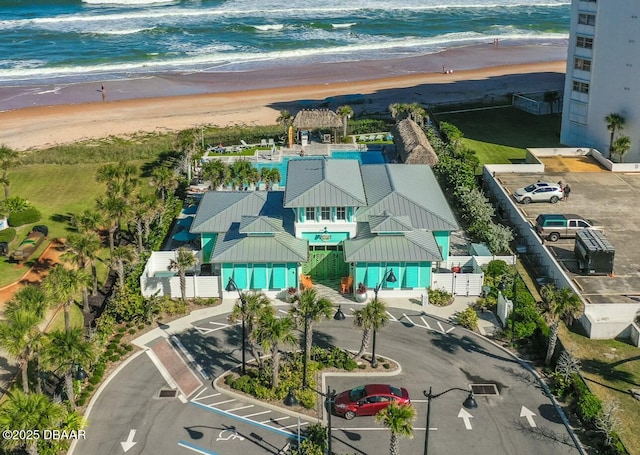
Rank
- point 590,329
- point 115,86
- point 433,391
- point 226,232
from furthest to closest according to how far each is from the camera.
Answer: point 115,86 < point 226,232 < point 590,329 < point 433,391

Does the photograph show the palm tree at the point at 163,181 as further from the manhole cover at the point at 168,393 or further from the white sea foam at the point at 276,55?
the white sea foam at the point at 276,55

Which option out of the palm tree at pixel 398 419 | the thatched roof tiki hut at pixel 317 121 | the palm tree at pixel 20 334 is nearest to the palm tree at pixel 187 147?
the thatched roof tiki hut at pixel 317 121

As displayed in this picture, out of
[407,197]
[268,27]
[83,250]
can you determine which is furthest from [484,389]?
[268,27]

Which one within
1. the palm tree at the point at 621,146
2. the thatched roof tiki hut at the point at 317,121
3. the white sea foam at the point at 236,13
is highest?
the white sea foam at the point at 236,13

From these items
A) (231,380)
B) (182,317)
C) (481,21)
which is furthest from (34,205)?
(481,21)

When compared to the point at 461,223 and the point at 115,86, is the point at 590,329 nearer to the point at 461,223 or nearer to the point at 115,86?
the point at 461,223

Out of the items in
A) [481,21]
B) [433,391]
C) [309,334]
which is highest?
[481,21]
